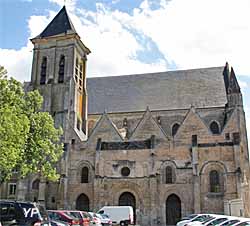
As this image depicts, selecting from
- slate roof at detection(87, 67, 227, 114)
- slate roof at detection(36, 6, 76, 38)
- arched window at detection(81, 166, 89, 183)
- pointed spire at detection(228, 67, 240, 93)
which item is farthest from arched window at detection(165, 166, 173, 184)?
slate roof at detection(36, 6, 76, 38)

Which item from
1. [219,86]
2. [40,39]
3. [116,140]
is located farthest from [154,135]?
[40,39]

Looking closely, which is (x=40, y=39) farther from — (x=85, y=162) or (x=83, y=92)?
(x=85, y=162)

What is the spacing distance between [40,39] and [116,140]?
15.5 metres

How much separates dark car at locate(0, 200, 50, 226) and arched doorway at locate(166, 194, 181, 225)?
22.8m

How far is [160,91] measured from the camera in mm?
42312

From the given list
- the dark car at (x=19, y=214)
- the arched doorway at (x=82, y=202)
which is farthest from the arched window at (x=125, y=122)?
the dark car at (x=19, y=214)

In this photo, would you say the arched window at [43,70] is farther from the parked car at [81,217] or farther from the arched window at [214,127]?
the parked car at [81,217]

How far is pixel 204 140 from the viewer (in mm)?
33375

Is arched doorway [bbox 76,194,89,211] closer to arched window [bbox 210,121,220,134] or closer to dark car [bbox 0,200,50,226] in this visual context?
arched window [bbox 210,121,220,134]

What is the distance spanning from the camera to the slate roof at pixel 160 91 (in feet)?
131

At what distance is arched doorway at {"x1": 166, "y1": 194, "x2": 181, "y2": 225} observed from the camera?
31484 mm

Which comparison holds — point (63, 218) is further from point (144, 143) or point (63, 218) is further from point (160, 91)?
point (160, 91)

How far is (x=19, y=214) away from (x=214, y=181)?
24428 mm

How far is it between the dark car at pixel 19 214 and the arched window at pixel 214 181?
2356cm
